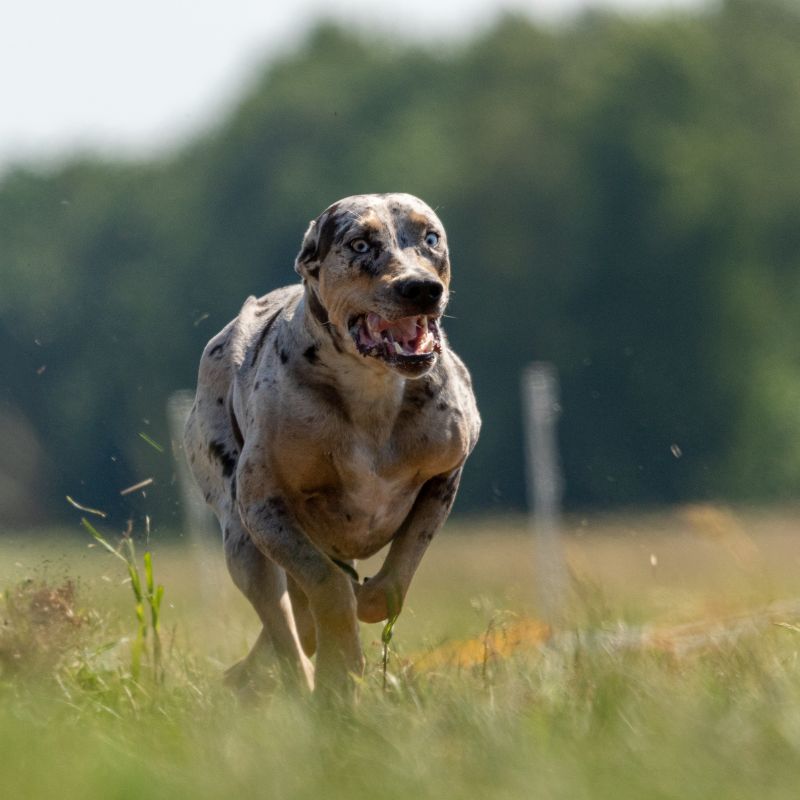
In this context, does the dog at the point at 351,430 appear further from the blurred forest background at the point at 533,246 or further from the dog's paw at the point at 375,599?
the blurred forest background at the point at 533,246

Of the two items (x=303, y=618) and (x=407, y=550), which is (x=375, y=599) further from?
(x=303, y=618)

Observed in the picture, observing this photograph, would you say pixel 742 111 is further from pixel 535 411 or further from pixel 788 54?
pixel 535 411

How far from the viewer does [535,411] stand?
1208 centimetres

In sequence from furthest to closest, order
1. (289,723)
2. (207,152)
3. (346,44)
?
(346,44) < (207,152) < (289,723)

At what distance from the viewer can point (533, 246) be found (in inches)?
1673

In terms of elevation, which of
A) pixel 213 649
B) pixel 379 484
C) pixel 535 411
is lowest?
pixel 535 411

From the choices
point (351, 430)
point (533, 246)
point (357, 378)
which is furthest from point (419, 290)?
point (533, 246)

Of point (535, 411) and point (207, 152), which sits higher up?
point (535, 411)

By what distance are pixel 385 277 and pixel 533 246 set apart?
3684 centimetres

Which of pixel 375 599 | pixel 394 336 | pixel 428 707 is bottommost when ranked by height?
pixel 375 599

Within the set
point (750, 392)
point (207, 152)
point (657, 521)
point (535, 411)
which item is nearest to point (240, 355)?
point (535, 411)

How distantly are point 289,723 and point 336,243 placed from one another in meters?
1.92

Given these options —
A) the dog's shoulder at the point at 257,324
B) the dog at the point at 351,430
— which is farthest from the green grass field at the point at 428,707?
the dog's shoulder at the point at 257,324

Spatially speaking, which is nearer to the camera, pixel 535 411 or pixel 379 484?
pixel 379 484
